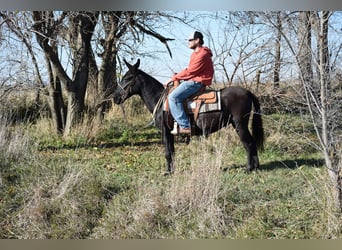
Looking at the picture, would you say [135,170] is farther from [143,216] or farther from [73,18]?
[73,18]

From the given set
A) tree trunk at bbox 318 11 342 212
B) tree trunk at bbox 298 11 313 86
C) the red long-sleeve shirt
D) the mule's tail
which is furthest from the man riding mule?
tree trunk at bbox 318 11 342 212

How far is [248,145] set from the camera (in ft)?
16.2

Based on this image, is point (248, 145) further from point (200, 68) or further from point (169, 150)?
point (200, 68)

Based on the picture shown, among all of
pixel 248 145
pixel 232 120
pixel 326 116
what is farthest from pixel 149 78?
pixel 326 116

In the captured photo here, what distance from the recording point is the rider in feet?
16.0

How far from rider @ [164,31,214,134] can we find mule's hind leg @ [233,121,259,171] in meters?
0.56

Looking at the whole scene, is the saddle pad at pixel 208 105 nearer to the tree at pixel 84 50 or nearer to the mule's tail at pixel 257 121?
the mule's tail at pixel 257 121

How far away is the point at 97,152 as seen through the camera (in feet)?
16.5

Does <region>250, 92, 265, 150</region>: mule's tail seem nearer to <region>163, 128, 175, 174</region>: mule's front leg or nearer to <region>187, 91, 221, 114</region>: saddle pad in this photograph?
<region>187, 91, 221, 114</region>: saddle pad

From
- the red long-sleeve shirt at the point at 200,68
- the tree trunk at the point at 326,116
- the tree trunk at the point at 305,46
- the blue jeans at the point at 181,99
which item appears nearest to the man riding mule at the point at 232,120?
the blue jeans at the point at 181,99

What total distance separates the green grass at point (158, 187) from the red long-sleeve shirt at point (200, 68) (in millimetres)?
609

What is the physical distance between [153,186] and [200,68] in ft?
4.31
